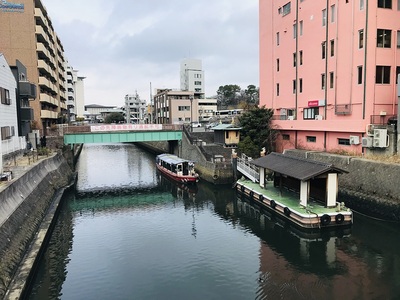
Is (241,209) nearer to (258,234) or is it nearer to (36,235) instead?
(258,234)

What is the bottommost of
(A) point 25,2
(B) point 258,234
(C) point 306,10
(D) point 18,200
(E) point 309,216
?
(B) point 258,234

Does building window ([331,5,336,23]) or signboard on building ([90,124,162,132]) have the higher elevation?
building window ([331,5,336,23])

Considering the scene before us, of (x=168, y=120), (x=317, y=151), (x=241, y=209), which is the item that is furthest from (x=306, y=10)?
(x=168, y=120)

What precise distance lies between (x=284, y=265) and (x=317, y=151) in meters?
20.6

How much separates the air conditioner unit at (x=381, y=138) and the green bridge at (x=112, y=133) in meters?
29.4

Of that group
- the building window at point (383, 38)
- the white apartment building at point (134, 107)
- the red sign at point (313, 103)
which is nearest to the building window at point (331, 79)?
the red sign at point (313, 103)

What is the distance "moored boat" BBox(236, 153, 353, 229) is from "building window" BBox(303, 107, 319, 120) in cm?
910

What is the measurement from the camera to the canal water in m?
15.4

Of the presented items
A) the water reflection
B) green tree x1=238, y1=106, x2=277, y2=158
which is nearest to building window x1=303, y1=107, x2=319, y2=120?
green tree x1=238, y1=106, x2=277, y2=158

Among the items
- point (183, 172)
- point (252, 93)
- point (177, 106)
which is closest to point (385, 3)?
point (183, 172)

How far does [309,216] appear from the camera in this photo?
74.1 feet

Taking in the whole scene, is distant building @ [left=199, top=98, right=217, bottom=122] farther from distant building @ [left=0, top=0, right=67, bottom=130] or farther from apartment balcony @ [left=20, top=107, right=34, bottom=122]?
apartment balcony @ [left=20, top=107, right=34, bottom=122]

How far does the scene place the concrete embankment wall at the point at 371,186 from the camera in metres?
23.6

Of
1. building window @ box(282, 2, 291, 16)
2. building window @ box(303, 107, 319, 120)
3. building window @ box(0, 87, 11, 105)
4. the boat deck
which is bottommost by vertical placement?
the boat deck
